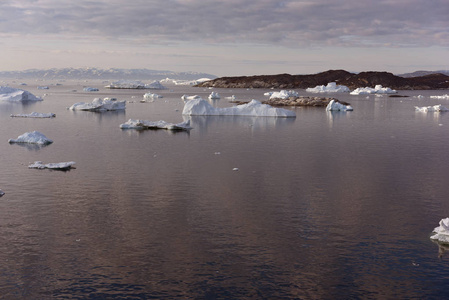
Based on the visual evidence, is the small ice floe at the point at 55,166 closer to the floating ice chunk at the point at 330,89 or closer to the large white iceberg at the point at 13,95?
the large white iceberg at the point at 13,95

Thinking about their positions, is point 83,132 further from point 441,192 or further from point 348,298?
point 348,298

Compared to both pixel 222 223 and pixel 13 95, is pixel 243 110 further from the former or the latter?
pixel 13 95

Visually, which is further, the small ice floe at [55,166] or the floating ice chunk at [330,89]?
the floating ice chunk at [330,89]

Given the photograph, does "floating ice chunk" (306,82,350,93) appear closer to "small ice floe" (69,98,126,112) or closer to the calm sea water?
"small ice floe" (69,98,126,112)

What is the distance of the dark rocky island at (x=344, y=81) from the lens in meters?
174

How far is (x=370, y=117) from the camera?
189 ft

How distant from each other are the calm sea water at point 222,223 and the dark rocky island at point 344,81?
151 m

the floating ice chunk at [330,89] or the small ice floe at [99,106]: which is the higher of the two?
the floating ice chunk at [330,89]

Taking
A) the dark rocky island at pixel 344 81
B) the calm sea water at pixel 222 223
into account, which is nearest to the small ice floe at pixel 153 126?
the calm sea water at pixel 222 223

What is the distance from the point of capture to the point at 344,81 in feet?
598

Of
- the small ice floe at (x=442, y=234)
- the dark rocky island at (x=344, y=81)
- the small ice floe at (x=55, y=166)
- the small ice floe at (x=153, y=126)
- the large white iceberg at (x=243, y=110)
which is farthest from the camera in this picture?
the dark rocky island at (x=344, y=81)

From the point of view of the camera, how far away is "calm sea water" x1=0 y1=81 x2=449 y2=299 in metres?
11.6

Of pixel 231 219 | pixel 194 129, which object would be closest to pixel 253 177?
pixel 231 219

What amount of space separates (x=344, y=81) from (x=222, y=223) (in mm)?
175202
